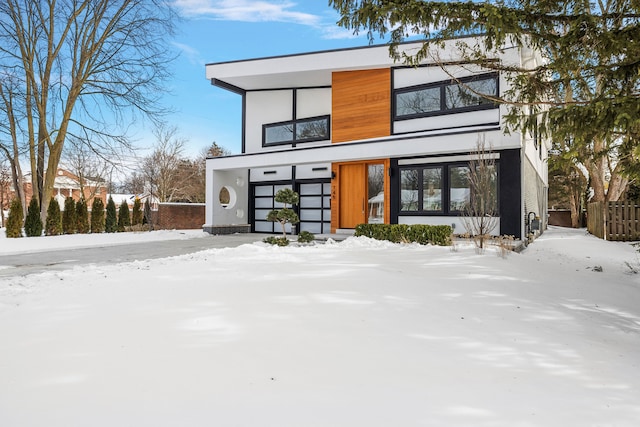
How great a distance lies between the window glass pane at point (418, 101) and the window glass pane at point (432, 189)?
6.19ft

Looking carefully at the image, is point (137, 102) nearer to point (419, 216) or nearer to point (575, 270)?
point (419, 216)

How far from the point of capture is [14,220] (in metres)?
13.8

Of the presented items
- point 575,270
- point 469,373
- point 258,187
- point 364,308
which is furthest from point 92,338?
point 258,187

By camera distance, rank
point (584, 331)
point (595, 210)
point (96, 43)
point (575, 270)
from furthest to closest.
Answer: point (96, 43)
point (595, 210)
point (575, 270)
point (584, 331)

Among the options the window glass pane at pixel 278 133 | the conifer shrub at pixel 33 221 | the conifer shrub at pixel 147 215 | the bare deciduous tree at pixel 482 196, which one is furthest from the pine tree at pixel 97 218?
the bare deciduous tree at pixel 482 196

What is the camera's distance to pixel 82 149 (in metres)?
18.3

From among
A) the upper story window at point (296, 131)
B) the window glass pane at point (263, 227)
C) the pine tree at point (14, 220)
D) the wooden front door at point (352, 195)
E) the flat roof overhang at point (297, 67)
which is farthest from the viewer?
the window glass pane at point (263, 227)

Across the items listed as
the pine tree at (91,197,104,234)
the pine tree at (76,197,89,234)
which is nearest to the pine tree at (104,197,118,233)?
the pine tree at (91,197,104,234)

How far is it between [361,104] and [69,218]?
1238cm

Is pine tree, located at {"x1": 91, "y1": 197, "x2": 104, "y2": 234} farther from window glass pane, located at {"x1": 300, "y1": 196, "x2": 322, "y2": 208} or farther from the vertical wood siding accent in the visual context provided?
the vertical wood siding accent

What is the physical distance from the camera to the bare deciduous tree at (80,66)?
53.7 ft

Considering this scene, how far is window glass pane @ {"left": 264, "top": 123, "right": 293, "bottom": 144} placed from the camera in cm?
1595

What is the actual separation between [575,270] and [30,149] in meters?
19.4

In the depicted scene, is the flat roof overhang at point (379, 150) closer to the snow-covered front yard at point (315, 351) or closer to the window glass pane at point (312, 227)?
the window glass pane at point (312, 227)
